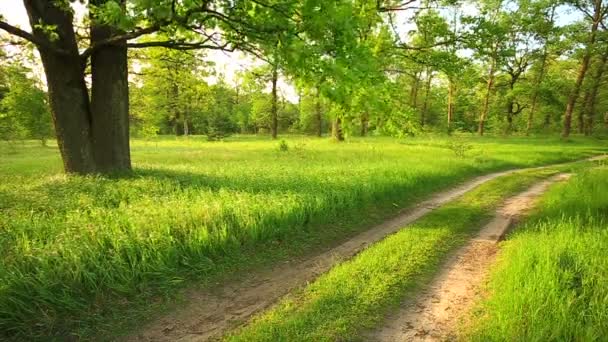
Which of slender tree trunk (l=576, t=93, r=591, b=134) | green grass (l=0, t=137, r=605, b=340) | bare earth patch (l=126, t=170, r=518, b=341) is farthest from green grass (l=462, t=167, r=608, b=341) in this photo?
slender tree trunk (l=576, t=93, r=591, b=134)

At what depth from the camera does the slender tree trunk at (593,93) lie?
3978 centimetres

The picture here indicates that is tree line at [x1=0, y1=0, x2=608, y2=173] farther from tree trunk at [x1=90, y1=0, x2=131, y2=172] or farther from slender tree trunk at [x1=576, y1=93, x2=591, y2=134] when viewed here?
slender tree trunk at [x1=576, y1=93, x2=591, y2=134]

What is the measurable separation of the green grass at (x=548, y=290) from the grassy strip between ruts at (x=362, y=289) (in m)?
1.03

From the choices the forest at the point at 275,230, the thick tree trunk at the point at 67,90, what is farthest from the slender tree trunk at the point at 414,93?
the thick tree trunk at the point at 67,90

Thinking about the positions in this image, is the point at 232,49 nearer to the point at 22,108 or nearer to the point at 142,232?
the point at 142,232

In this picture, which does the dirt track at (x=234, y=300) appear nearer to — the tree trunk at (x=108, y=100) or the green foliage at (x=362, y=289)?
the green foliage at (x=362, y=289)

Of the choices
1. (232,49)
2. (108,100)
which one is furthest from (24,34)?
(232,49)

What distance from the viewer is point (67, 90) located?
10.7 metres

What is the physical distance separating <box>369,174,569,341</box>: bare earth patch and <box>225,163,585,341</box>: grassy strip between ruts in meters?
0.19

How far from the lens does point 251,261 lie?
6.63m

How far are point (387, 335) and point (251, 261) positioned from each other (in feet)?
9.79

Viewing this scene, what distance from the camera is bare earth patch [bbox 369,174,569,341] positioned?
4445mm

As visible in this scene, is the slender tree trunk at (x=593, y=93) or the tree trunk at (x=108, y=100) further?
the slender tree trunk at (x=593, y=93)

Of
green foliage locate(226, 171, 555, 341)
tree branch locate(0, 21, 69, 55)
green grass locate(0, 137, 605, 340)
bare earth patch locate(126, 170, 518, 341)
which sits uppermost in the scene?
tree branch locate(0, 21, 69, 55)
